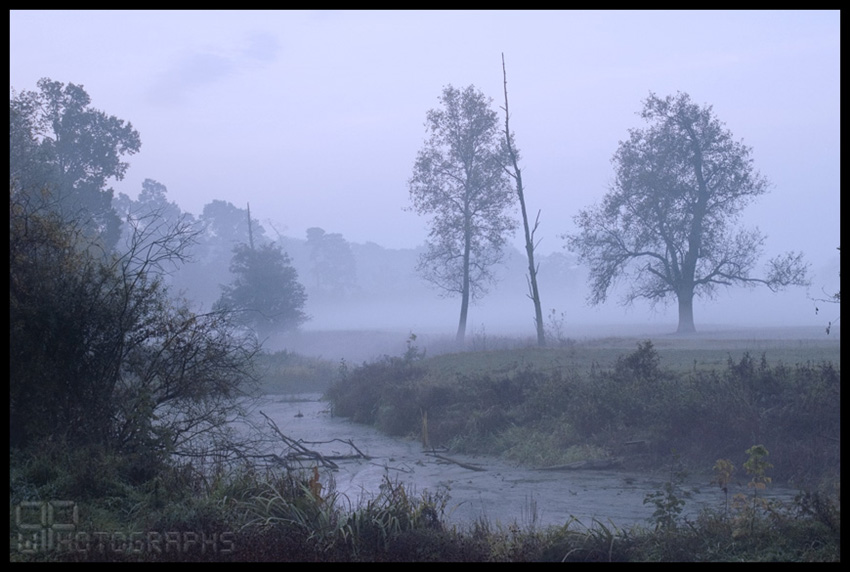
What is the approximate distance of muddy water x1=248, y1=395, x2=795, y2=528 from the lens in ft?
38.6

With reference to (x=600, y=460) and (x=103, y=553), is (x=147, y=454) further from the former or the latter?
(x=600, y=460)

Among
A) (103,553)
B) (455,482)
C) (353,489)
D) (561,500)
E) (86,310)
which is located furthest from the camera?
(455,482)

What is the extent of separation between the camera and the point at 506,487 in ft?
47.2

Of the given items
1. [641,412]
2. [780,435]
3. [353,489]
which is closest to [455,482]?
[353,489]

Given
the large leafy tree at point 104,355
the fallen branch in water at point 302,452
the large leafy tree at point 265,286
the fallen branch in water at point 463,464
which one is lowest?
the fallen branch in water at point 463,464

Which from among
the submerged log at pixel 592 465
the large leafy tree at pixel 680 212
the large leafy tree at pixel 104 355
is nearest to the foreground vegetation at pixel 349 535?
the large leafy tree at pixel 104 355

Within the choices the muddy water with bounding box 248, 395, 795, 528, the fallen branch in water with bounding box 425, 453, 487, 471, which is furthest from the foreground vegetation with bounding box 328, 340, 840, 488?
the fallen branch in water with bounding box 425, 453, 487, 471

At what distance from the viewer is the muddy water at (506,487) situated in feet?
38.6

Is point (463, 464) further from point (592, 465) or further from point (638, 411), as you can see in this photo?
point (638, 411)

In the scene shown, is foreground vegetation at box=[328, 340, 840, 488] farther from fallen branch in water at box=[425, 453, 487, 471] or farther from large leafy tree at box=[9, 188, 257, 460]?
large leafy tree at box=[9, 188, 257, 460]

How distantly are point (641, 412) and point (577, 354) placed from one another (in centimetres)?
843

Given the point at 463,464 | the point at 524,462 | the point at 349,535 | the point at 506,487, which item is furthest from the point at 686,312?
the point at 349,535

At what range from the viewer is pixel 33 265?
440 inches

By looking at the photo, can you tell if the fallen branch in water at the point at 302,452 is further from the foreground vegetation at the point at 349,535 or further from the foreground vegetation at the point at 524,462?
the foreground vegetation at the point at 349,535
